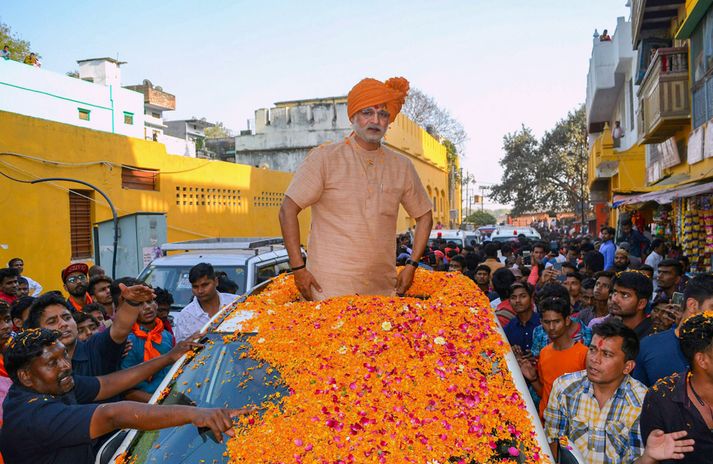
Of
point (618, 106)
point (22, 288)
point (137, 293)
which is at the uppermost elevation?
point (618, 106)

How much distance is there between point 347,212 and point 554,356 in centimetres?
180

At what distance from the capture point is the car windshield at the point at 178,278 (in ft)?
25.8

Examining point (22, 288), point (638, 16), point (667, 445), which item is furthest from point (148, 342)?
point (638, 16)

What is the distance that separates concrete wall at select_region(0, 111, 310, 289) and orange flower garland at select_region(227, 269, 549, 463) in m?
10.9

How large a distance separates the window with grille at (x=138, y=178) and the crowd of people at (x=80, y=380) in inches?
421

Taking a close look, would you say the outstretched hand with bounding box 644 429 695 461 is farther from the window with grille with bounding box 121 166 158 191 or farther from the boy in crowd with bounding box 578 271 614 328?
the window with grille with bounding box 121 166 158 191

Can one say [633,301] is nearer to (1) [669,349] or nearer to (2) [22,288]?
(1) [669,349]

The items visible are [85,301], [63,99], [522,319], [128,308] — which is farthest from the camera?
[63,99]

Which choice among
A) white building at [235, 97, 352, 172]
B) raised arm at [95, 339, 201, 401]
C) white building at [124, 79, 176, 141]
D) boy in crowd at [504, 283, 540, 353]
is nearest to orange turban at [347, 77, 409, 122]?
raised arm at [95, 339, 201, 401]

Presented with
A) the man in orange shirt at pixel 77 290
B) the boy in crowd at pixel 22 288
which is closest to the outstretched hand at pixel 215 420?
the man in orange shirt at pixel 77 290

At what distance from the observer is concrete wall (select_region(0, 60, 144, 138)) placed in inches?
990

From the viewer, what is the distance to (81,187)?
47.6ft

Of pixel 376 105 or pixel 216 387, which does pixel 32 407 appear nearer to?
pixel 216 387

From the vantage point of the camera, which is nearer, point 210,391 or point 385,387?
point 385,387
